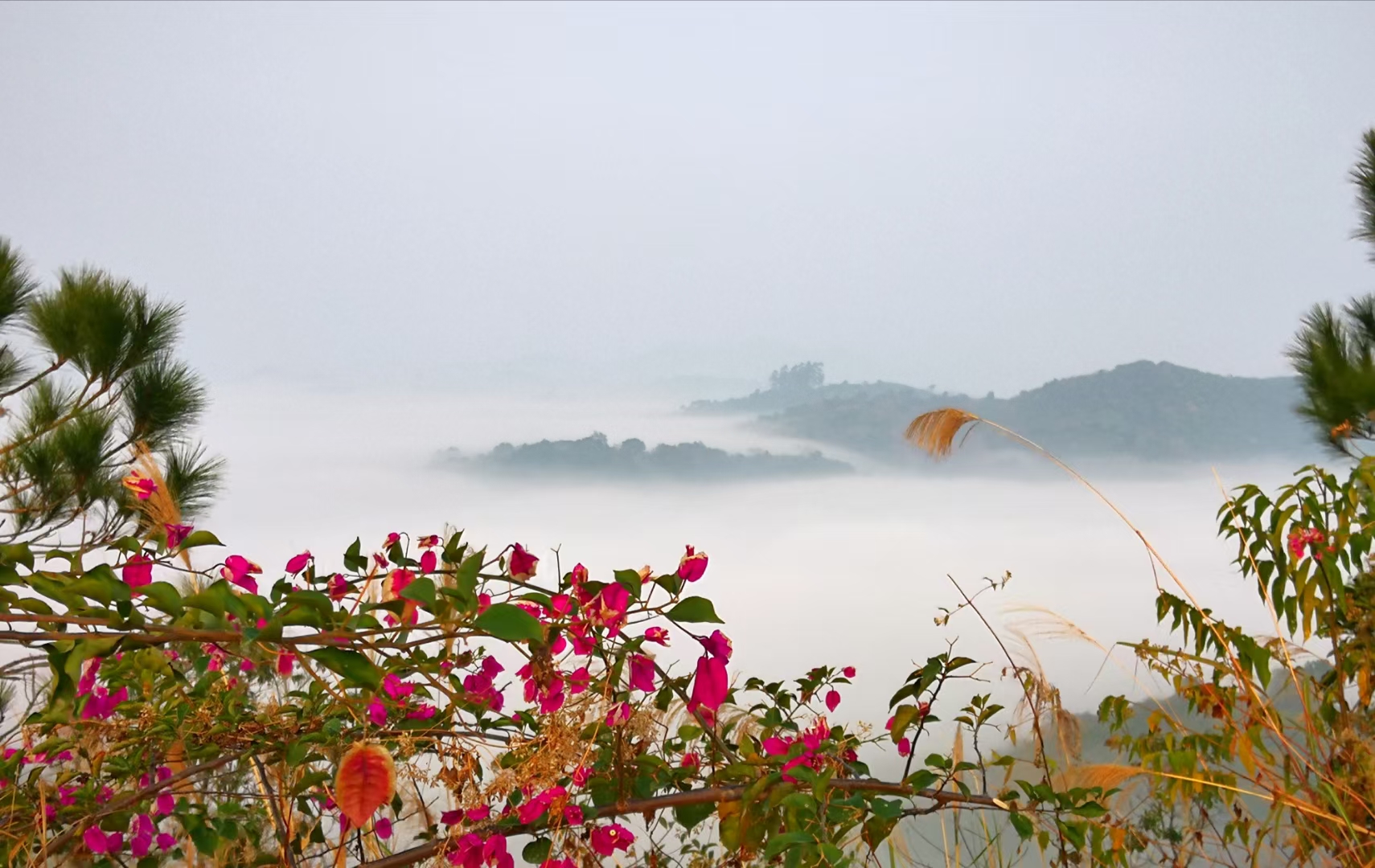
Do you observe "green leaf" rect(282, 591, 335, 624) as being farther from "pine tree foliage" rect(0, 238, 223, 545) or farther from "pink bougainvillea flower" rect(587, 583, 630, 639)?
"pine tree foliage" rect(0, 238, 223, 545)

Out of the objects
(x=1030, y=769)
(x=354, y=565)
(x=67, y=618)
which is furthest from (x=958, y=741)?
(x=67, y=618)

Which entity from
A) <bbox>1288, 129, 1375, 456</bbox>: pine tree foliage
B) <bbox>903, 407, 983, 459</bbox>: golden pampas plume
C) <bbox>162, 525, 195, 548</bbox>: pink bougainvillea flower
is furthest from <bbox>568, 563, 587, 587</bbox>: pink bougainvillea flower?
<bbox>1288, 129, 1375, 456</bbox>: pine tree foliage

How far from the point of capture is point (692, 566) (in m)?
0.84

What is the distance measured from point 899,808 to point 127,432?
3.58m

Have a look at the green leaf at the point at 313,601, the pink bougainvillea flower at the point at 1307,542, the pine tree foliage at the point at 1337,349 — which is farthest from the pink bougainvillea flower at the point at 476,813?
the pine tree foliage at the point at 1337,349

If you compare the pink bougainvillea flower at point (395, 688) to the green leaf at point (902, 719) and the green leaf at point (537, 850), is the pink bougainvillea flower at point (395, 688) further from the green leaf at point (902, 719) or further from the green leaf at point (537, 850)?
the green leaf at point (902, 719)

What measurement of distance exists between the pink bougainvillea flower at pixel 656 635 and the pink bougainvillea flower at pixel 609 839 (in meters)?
0.21

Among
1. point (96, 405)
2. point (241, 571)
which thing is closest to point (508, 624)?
point (241, 571)

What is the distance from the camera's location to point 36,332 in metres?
3.64

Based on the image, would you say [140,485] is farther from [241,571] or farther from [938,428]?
[938,428]

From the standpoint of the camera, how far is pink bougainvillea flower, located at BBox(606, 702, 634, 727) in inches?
36.2

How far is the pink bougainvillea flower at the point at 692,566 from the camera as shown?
2.72 feet

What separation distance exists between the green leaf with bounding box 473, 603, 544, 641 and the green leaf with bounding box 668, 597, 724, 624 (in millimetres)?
168

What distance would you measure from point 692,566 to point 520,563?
6.4 inches
